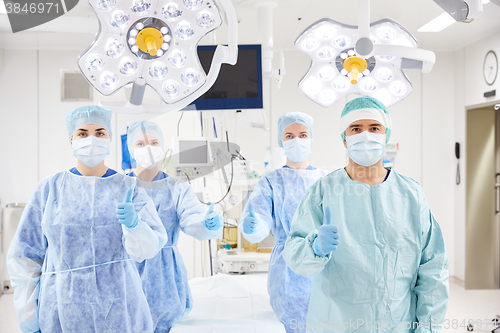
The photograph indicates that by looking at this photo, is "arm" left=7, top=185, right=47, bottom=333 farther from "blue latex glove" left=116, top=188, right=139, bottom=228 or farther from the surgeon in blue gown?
the surgeon in blue gown

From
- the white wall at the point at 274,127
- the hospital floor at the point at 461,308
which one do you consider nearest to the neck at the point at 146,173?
the white wall at the point at 274,127

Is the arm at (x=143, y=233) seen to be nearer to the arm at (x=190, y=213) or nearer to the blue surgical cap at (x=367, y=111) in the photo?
the arm at (x=190, y=213)

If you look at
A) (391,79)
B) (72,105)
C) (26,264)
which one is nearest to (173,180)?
(26,264)

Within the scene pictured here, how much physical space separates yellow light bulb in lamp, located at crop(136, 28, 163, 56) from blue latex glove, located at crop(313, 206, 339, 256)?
0.68 metres

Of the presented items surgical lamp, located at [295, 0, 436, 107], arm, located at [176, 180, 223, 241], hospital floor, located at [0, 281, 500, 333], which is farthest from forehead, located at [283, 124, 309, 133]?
hospital floor, located at [0, 281, 500, 333]

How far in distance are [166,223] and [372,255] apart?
1103 millimetres

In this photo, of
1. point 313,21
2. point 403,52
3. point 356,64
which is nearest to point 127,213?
point 356,64

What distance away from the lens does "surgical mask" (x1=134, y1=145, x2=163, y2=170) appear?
205cm

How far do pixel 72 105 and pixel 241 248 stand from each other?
7.61ft

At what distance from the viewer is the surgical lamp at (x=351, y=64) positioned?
1.40 metres

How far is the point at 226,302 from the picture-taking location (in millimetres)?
1989

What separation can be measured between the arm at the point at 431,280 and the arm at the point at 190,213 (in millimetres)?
870

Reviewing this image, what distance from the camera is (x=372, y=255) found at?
1235mm

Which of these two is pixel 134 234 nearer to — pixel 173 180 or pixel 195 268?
pixel 173 180
